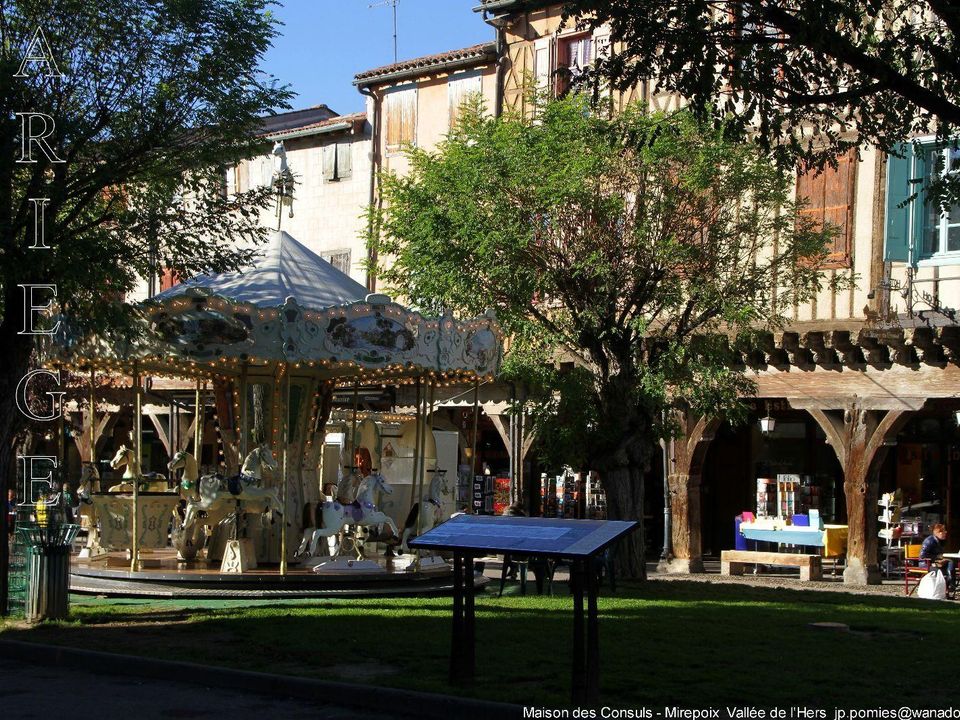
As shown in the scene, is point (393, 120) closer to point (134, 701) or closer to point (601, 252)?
point (601, 252)

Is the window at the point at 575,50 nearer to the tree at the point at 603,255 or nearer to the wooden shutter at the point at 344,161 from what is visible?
the wooden shutter at the point at 344,161

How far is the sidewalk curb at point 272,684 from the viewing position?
29.3 ft

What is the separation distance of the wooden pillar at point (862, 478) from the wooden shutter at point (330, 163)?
1370cm

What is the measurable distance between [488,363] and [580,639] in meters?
9.50

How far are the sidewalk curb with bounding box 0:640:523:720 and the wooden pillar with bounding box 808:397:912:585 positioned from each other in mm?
14337

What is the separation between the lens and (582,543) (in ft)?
29.5

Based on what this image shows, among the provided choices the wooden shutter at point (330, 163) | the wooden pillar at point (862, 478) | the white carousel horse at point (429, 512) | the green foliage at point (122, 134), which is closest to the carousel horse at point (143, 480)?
the white carousel horse at point (429, 512)

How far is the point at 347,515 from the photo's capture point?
58.8ft

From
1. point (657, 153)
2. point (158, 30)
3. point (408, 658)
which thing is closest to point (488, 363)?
point (657, 153)

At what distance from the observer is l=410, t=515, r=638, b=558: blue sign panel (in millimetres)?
8930

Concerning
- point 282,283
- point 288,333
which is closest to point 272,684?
point 288,333

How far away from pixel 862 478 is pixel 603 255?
7.19 meters

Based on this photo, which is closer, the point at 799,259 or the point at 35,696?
the point at 35,696

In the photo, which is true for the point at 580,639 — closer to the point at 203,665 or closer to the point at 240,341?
the point at 203,665
